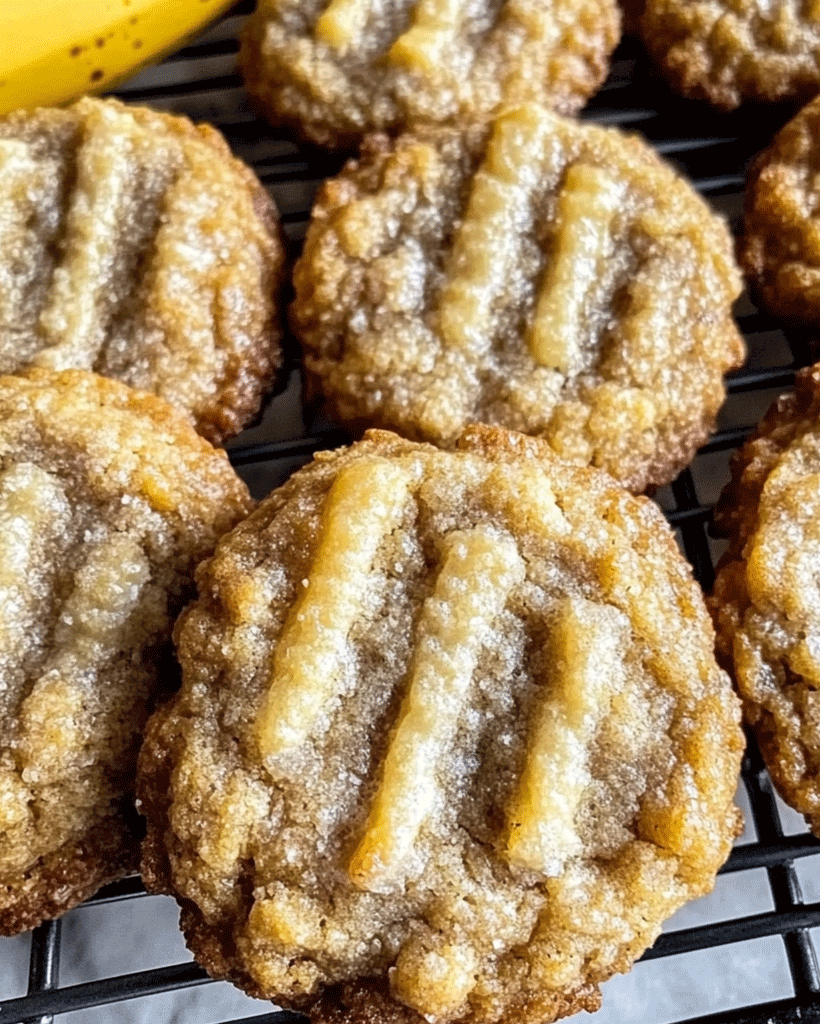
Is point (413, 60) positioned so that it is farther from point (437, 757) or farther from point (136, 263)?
point (437, 757)

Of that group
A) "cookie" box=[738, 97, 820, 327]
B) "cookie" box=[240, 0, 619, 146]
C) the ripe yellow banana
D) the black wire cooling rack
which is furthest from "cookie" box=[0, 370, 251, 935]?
"cookie" box=[738, 97, 820, 327]

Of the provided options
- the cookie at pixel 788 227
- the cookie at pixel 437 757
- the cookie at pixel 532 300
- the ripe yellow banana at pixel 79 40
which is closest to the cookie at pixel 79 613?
the cookie at pixel 437 757

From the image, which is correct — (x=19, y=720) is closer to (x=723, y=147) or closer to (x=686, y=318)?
(x=686, y=318)

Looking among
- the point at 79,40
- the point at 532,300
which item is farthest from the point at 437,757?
the point at 79,40

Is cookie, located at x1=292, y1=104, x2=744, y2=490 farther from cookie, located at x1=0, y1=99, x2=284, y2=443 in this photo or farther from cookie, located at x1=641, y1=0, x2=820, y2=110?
cookie, located at x1=641, y1=0, x2=820, y2=110

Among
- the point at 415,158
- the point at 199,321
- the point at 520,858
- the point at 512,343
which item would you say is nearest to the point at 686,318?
the point at 512,343

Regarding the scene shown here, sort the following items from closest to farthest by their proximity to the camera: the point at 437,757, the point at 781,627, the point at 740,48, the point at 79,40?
1. the point at 437,757
2. the point at 781,627
3. the point at 79,40
4. the point at 740,48
